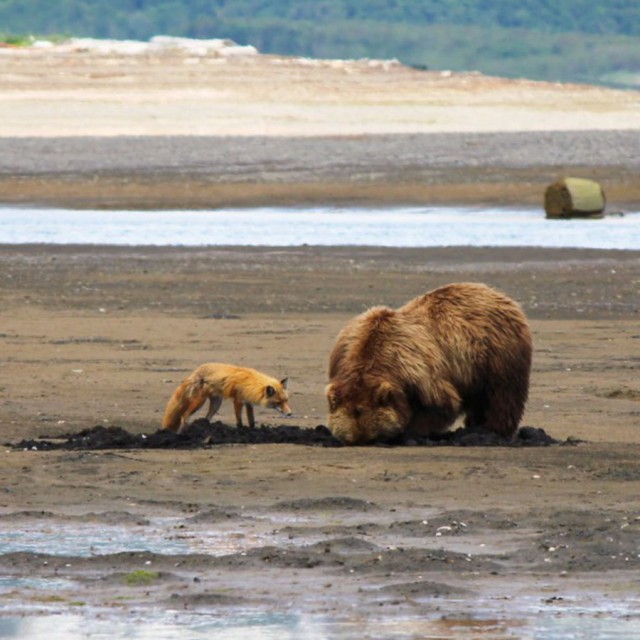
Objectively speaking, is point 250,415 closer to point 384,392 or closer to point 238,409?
point 238,409

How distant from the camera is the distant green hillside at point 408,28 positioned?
85.5m

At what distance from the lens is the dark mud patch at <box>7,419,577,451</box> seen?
34.7 ft

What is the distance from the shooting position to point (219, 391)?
11.2m

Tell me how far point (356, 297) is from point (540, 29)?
78.6 m

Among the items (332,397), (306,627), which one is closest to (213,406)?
(332,397)

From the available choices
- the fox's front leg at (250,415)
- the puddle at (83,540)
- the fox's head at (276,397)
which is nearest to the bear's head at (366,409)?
the fox's head at (276,397)

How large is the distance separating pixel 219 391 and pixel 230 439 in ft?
1.45

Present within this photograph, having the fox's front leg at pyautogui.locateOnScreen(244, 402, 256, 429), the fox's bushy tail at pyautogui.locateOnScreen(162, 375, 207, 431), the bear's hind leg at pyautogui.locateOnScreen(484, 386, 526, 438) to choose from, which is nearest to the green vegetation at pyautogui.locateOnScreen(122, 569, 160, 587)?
the fox's bushy tail at pyautogui.locateOnScreen(162, 375, 207, 431)

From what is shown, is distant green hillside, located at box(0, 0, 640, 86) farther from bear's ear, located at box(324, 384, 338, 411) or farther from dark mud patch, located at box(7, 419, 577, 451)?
bear's ear, located at box(324, 384, 338, 411)

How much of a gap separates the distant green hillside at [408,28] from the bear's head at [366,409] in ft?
231

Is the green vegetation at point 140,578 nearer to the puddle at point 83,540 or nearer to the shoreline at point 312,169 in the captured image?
the puddle at point 83,540

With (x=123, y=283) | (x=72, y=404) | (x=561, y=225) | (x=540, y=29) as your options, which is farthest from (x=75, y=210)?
(x=540, y=29)

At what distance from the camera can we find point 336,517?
878cm

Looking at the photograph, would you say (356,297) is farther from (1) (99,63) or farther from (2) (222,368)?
(1) (99,63)
